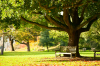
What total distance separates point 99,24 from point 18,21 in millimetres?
18811

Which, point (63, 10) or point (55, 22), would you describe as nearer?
point (63, 10)

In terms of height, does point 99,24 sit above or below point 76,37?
above

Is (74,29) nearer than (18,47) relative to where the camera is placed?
Yes

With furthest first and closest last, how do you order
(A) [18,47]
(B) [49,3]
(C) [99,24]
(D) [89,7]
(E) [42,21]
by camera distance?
→ 1. (A) [18,47]
2. (C) [99,24]
3. (E) [42,21]
4. (D) [89,7]
5. (B) [49,3]

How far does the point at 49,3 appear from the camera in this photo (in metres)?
13.0

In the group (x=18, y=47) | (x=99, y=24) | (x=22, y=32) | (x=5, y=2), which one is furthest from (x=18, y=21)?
(x=18, y=47)

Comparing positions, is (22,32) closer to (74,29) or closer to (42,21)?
(42,21)

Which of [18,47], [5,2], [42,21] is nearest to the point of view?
[5,2]

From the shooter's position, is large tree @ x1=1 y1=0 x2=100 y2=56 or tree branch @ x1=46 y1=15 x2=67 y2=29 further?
tree branch @ x1=46 y1=15 x2=67 y2=29

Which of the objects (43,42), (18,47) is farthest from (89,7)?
(18,47)

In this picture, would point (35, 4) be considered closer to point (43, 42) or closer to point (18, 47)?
point (43, 42)

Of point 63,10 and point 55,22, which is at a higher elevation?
point 63,10

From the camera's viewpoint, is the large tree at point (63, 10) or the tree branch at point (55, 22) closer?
the large tree at point (63, 10)

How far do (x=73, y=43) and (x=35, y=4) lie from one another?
7956mm
